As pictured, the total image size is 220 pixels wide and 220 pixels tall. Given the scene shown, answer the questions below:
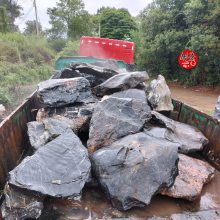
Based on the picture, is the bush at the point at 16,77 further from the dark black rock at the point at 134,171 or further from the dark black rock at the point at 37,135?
the dark black rock at the point at 134,171

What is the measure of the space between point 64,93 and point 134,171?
1.45 metres

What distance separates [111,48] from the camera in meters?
6.77

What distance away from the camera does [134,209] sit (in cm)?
178

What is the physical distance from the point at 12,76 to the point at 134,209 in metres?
6.24

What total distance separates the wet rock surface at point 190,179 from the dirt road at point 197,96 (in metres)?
3.86

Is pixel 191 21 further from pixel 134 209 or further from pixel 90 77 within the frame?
pixel 134 209

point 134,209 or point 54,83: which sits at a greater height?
point 54,83

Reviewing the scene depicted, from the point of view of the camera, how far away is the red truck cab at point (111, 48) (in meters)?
6.67

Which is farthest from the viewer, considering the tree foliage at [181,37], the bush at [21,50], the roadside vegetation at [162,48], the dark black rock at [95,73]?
the bush at [21,50]

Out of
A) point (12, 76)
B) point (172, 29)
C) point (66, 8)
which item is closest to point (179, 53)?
point (172, 29)

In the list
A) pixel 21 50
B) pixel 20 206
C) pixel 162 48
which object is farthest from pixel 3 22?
pixel 20 206

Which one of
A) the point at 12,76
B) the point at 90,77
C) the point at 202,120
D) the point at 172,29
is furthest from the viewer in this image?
the point at 172,29

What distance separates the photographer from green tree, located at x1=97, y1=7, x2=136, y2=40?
1867 cm
